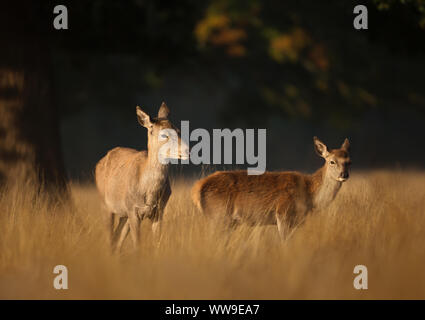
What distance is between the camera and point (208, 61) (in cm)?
1839

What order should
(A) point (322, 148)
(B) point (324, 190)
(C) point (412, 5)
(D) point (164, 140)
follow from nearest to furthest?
(D) point (164, 140)
(B) point (324, 190)
(A) point (322, 148)
(C) point (412, 5)

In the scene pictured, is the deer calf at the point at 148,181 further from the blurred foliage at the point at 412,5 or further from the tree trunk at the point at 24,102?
the blurred foliage at the point at 412,5

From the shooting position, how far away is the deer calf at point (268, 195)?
23.6 feet

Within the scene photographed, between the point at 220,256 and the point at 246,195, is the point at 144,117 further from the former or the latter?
the point at 220,256

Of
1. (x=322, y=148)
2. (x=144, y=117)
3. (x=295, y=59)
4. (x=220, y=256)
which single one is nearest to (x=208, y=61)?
(x=295, y=59)

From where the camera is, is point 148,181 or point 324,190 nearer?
point 148,181

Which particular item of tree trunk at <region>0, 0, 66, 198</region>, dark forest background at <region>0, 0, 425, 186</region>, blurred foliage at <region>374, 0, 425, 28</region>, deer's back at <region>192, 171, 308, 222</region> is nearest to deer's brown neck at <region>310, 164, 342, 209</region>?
deer's back at <region>192, 171, 308, 222</region>

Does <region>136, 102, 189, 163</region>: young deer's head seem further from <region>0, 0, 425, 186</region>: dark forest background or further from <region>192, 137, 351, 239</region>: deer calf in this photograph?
<region>0, 0, 425, 186</region>: dark forest background

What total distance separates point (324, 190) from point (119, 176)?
2.57 meters

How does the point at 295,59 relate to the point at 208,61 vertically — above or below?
below

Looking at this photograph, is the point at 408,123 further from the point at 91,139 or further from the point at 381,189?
the point at 381,189

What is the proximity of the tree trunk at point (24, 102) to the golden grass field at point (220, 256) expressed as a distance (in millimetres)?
1250

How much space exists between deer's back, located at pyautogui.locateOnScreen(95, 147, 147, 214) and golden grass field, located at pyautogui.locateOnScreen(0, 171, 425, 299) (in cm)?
39

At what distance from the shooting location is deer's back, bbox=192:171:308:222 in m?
7.21
